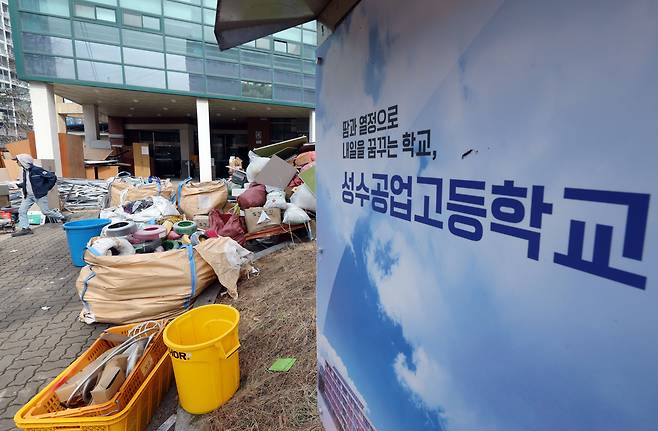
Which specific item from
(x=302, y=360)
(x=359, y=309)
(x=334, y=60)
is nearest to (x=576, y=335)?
A: (x=359, y=309)

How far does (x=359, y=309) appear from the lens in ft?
4.67

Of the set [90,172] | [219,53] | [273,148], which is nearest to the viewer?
[273,148]

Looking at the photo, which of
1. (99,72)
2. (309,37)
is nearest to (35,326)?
(99,72)

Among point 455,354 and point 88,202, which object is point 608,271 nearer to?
point 455,354

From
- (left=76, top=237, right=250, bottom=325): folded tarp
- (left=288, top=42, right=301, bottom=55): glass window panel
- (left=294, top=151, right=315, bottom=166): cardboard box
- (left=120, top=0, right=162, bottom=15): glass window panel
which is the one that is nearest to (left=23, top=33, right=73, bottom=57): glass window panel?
(left=120, top=0, right=162, bottom=15): glass window panel

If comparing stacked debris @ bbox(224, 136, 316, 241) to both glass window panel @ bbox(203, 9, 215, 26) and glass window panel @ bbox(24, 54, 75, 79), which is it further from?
glass window panel @ bbox(203, 9, 215, 26)

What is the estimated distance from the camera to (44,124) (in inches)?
441

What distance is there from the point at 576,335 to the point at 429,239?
16.7 inches

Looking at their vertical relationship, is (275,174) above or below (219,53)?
below

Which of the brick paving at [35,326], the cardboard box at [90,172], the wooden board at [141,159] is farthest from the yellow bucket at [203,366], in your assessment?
the wooden board at [141,159]

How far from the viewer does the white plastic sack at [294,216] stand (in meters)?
5.11

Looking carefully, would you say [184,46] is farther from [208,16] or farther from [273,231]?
[273,231]

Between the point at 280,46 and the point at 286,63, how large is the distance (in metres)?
0.69

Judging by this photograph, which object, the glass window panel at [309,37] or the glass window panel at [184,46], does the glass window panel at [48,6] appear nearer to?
the glass window panel at [184,46]
